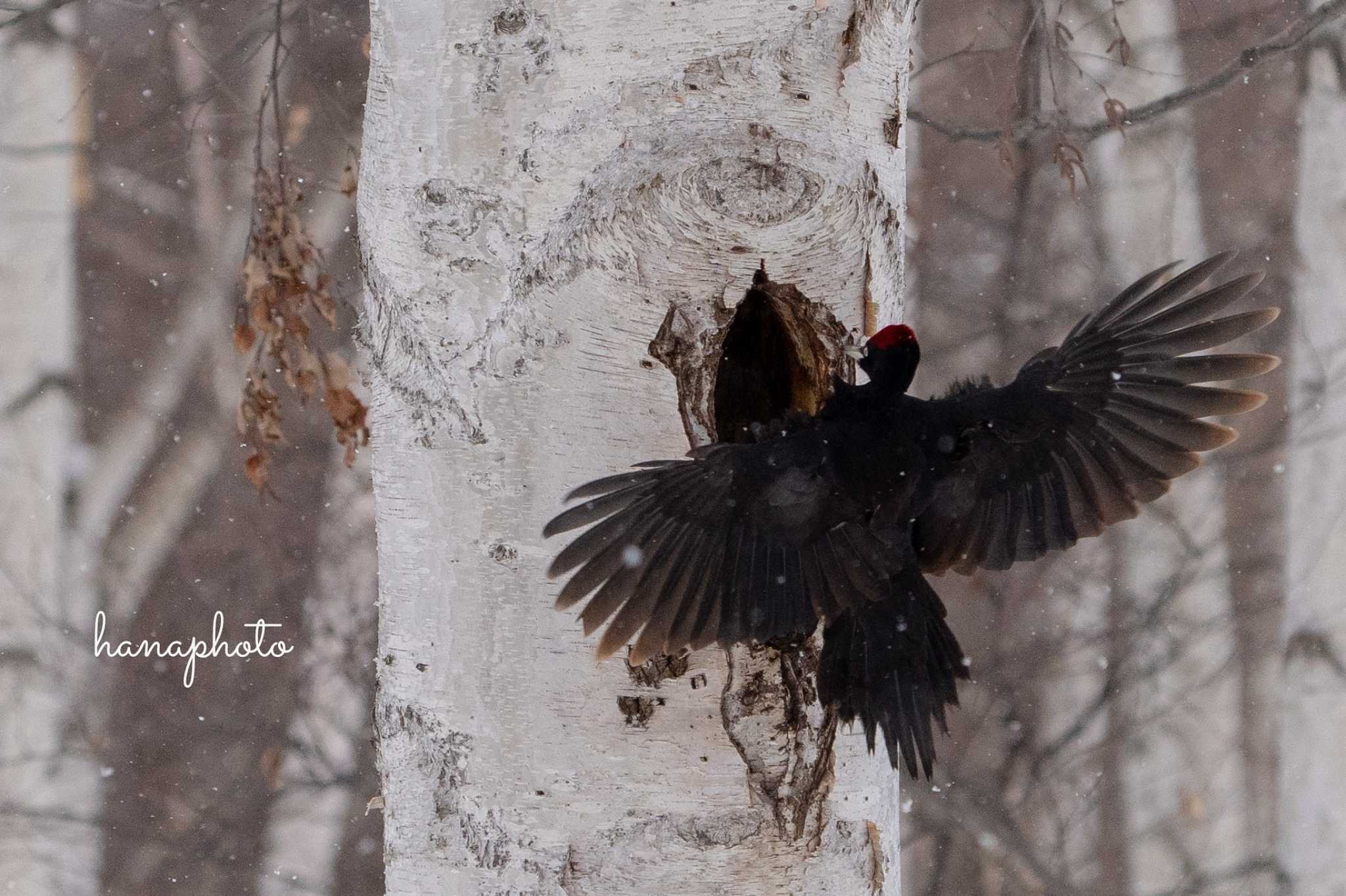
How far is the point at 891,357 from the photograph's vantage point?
1.11 metres

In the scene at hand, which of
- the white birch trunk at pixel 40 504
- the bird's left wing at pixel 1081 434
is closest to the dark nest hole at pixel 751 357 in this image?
the bird's left wing at pixel 1081 434

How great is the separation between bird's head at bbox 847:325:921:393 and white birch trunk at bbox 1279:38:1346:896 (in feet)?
10.9

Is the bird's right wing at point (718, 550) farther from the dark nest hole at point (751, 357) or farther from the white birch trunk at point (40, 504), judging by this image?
the white birch trunk at point (40, 504)

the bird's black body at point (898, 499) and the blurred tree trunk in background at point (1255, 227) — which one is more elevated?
the blurred tree trunk in background at point (1255, 227)

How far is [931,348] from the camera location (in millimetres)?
3848

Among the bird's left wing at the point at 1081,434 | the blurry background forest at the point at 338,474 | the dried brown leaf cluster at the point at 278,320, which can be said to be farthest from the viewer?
the blurry background forest at the point at 338,474

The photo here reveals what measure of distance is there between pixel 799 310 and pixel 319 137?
125 inches

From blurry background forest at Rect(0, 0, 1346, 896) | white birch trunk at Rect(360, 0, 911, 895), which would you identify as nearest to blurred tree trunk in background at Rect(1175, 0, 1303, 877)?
blurry background forest at Rect(0, 0, 1346, 896)

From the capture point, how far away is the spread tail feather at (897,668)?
109 cm

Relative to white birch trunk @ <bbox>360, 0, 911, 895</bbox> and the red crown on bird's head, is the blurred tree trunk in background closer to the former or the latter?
the red crown on bird's head

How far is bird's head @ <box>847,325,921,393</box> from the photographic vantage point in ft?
3.61

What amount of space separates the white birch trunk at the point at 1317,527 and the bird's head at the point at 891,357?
333cm

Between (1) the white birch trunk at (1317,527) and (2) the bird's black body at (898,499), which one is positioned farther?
(1) the white birch trunk at (1317,527)

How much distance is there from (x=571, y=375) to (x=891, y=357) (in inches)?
12.6
